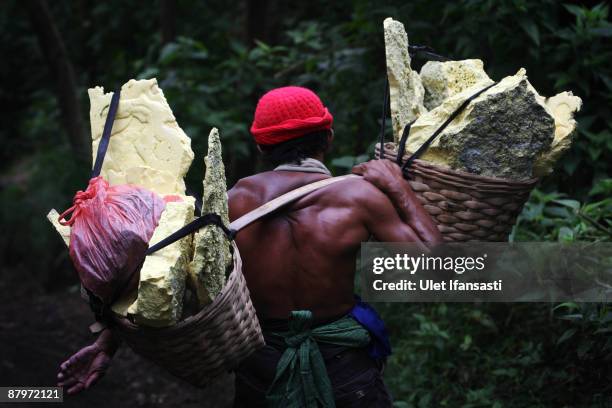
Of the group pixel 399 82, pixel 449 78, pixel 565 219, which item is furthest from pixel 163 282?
pixel 565 219

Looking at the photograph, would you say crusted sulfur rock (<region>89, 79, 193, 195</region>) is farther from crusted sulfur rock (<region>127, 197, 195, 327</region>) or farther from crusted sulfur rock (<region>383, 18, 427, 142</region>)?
crusted sulfur rock (<region>383, 18, 427, 142</region>)

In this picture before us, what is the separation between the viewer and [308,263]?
2631 mm

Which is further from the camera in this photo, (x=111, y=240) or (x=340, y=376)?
(x=340, y=376)

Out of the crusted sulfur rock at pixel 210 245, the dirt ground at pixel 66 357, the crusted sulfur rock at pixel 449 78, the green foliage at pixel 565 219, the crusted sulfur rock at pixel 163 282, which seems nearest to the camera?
the crusted sulfur rock at pixel 163 282

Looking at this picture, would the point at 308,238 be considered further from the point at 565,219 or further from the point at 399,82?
the point at 565,219

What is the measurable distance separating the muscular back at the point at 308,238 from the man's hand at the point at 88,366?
1.74 ft

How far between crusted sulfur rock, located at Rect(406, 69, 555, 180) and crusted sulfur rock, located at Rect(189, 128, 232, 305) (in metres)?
0.71

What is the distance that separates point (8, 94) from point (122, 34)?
8.05ft

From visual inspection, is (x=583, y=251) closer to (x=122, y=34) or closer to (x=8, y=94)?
(x=122, y=34)

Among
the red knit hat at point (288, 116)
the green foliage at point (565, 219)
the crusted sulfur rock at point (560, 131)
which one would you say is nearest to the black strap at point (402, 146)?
the red knit hat at point (288, 116)

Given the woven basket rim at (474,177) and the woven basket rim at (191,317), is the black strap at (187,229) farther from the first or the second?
the woven basket rim at (474,177)

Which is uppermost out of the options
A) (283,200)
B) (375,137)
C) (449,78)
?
(449,78)

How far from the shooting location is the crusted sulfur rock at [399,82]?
2643mm

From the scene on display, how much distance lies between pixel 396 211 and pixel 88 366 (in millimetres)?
1097
